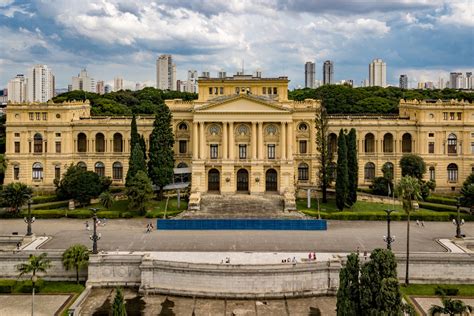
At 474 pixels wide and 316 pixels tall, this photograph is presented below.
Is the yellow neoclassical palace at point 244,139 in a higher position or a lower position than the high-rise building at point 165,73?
lower

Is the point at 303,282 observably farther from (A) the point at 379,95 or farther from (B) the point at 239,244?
A: (A) the point at 379,95

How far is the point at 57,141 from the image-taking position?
267ft

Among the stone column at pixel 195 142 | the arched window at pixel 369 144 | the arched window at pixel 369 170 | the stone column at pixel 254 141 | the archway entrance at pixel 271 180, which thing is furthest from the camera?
the arched window at pixel 369 144

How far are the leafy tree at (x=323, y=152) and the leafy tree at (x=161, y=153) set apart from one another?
18.3 m

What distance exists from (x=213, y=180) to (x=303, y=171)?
12.7 m

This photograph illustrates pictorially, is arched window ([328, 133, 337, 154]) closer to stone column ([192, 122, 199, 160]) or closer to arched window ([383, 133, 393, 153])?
arched window ([383, 133, 393, 153])

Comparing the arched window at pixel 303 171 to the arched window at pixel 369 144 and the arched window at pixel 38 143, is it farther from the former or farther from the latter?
the arched window at pixel 38 143

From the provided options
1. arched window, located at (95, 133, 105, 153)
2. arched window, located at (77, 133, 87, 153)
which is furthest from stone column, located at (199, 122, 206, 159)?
arched window, located at (77, 133, 87, 153)

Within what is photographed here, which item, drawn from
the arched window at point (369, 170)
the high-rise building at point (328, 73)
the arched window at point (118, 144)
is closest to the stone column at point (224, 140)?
the arched window at point (118, 144)

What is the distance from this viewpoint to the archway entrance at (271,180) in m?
74.7

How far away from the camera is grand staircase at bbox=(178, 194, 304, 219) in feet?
218

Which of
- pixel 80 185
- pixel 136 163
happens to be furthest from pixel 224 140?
pixel 80 185

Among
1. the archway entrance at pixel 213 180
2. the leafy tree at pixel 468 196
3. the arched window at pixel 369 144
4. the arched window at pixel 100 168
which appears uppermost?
the arched window at pixel 369 144

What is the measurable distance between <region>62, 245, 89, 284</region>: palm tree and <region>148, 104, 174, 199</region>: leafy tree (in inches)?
953
